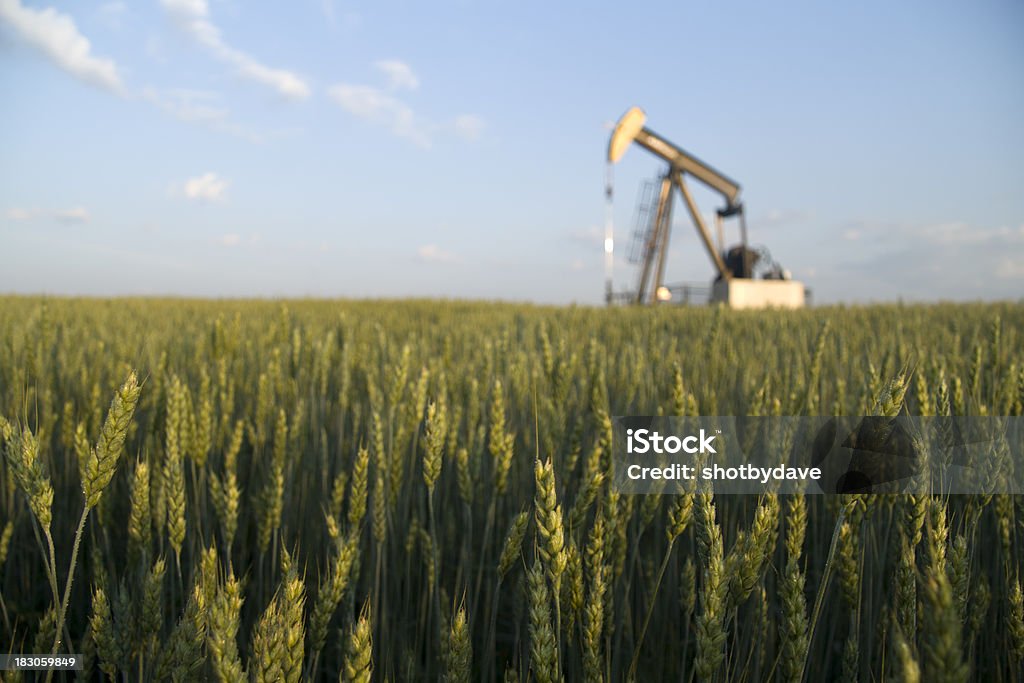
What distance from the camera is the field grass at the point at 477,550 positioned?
2.61 feet

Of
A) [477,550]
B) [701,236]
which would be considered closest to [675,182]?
[701,236]

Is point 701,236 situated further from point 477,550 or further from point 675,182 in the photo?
point 477,550

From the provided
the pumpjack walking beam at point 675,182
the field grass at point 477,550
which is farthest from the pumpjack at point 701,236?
the field grass at point 477,550

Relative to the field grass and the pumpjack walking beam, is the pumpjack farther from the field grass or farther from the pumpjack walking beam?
the field grass

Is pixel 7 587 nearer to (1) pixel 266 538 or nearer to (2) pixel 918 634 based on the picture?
(1) pixel 266 538

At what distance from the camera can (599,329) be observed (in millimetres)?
5309

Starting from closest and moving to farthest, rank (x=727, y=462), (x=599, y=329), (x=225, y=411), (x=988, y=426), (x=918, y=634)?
(x=918, y=634)
(x=988, y=426)
(x=727, y=462)
(x=225, y=411)
(x=599, y=329)

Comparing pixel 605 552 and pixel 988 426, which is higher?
pixel 988 426

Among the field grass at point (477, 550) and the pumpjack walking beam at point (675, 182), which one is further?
the pumpjack walking beam at point (675, 182)

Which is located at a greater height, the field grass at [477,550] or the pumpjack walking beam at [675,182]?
the pumpjack walking beam at [675,182]

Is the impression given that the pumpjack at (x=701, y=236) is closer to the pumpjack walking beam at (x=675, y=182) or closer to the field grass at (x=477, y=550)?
the pumpjack walking beam at (x=675, y=182)

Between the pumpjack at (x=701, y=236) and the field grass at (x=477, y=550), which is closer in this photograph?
the field grass at (x=477, y=550)

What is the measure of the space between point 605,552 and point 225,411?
56.4 inches

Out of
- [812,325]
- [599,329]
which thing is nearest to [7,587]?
[599,329]
